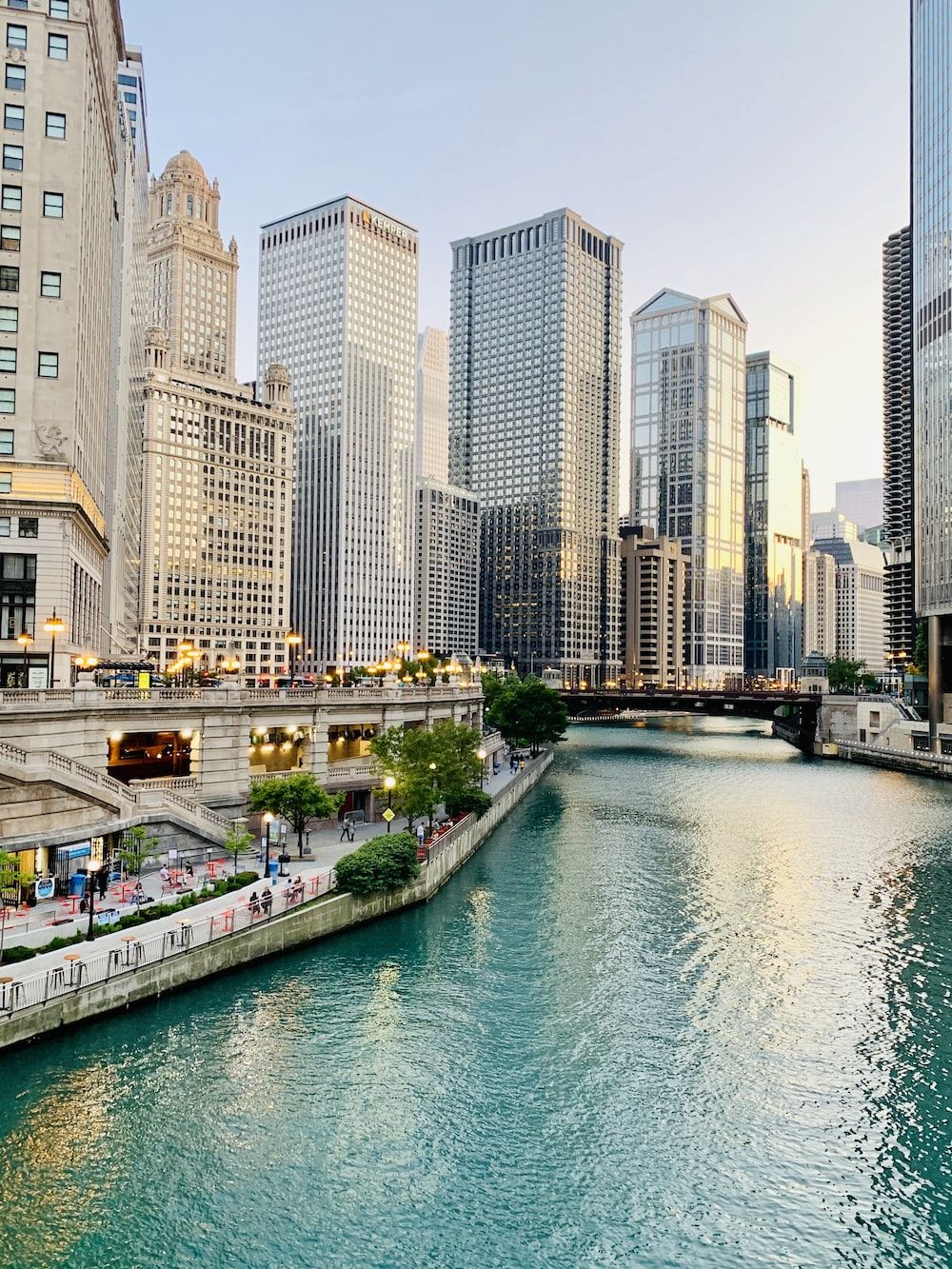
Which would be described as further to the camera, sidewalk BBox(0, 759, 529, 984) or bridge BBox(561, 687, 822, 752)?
bridge BBox(561, 687, 822, 752)

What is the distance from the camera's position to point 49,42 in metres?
64.8

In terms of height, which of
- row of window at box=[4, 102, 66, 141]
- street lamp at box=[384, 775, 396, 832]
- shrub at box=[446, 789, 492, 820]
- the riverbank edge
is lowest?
the riverbank edge

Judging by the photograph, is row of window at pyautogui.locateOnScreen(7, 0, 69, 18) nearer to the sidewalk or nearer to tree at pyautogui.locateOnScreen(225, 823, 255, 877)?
tree at pyautogui.locateOnScreen(225, 823, 255, 877)

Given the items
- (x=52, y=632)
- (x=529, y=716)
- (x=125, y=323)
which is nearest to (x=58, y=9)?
(x=52, y=632)

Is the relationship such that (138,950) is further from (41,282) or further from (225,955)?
(41,282)

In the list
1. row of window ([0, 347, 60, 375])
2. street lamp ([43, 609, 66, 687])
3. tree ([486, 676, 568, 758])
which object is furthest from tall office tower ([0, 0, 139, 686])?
tree ([486, 676, 568, 758])

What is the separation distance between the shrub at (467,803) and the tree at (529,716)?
200ft

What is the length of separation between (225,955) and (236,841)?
10944 millimetres

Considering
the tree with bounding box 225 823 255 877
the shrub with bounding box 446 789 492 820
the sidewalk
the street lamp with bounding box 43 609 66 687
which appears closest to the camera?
the sidewalk

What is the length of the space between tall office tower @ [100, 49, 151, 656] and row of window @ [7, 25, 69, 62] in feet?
135

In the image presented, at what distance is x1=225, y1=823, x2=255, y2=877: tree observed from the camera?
166 feet

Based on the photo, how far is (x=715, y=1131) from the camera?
30.0 metres

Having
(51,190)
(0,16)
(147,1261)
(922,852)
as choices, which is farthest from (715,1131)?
(0,16)

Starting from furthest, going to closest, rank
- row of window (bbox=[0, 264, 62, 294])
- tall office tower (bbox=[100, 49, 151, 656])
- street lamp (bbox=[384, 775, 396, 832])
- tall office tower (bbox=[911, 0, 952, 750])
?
tall office tower (bbox=[911, 0, 952, 750]), tall office tower (bbox=[100, 49, 151, 656]), row of window (bbox=[0, 264, 62, 294]), street lamp (bbox=[384, 775, 396, 832])
